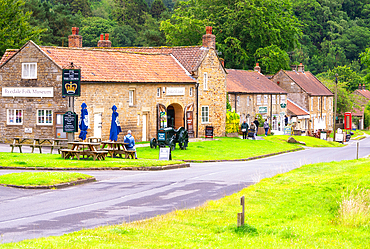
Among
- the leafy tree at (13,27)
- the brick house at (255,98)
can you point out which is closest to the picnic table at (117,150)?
the brick house at (255,98)

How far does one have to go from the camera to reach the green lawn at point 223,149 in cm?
3728

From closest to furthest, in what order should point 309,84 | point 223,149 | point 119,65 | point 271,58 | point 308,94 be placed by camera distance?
1. point 223,149
2. point 119,65
3. point 308,94
4. point 271,58
5. point 309,84

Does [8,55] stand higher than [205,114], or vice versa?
[8,55]

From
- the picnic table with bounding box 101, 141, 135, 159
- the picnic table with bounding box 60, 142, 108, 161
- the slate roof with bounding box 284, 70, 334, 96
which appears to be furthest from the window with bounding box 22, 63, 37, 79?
the slate roof with bounding box 284, 70, 334, 96

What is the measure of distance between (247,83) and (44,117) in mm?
33083

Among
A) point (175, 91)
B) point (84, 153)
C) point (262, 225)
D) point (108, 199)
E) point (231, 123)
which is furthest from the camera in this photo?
point (231, 123)

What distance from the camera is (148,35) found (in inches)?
3947

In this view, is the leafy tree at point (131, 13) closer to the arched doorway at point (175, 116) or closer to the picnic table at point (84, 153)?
the arched doorway at point (175, 116)

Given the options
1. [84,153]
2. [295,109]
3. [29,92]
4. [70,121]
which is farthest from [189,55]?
[295,109]

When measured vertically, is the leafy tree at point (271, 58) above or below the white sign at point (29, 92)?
above

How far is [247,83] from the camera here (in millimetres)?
67375

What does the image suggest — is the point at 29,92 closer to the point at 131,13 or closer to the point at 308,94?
the point at 308,94

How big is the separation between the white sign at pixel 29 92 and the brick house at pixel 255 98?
82.2ft

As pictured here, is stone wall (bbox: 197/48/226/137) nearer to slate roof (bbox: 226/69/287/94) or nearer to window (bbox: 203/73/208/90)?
window (bbox: 203/73/208/90)
